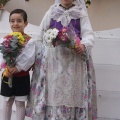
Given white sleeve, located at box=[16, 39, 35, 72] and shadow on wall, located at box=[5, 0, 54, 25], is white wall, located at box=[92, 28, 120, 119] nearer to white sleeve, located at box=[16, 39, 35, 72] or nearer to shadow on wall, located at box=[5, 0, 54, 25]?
shadow on wall, located at box=[5, 0, 54, 25]

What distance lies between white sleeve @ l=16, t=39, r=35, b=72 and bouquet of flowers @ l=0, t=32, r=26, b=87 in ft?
0.20

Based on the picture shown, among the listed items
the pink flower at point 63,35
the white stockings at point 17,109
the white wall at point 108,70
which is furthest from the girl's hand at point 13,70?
the white wall at point 108,70

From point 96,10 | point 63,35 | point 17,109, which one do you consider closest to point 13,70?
point 17,109

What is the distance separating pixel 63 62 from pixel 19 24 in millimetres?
565

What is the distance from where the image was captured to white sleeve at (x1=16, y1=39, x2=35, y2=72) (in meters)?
2.80

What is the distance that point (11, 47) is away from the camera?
2662mm

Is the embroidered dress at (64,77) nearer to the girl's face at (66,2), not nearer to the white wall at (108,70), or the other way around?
the girl's face at (66,2)

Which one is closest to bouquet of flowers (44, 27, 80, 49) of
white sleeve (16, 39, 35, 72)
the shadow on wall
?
white sleeve (16, 39, 35, 72)

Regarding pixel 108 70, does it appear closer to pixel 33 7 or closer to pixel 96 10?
pixel 96 10

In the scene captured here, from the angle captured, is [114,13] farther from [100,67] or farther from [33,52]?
[33,52]

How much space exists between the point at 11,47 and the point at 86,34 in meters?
0.72

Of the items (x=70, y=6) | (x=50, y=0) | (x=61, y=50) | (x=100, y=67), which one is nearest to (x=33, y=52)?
(x=61, y=50)

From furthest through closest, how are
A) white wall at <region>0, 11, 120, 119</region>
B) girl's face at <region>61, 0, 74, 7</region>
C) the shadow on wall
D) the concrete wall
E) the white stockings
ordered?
1. the shadow on wall
2. the concrete wall
3. white wall at <region>0, 11, 120, 119</region>
4. the white stockings
5. girl's face at <region>61, 0, 74, 7</region>

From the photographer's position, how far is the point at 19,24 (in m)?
2.91
